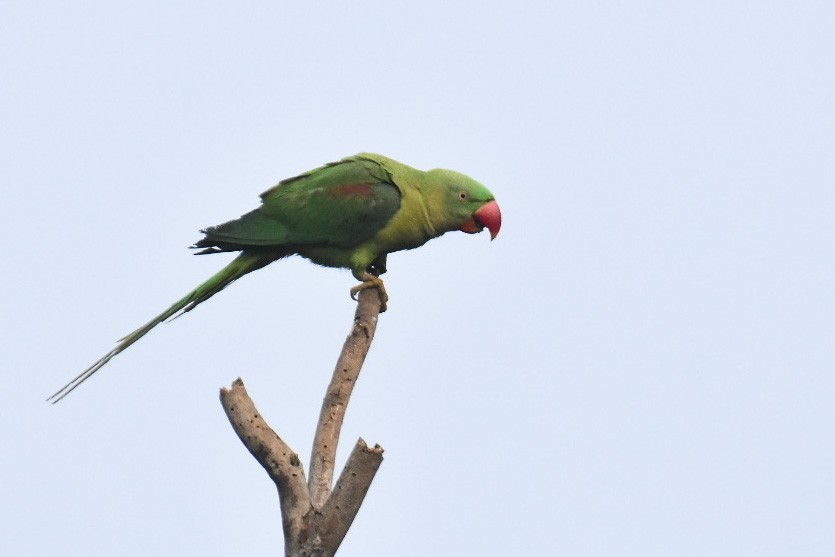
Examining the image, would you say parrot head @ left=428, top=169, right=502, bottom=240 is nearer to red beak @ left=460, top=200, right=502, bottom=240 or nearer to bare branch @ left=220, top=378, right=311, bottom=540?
red beak @ left=460, top=200, right=502, bottom=240

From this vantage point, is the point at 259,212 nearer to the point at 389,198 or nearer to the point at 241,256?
the point at 241,256

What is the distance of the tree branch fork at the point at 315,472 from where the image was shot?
5.16 meters

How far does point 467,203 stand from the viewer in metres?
7.02

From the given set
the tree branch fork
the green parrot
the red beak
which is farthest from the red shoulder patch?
the tree branch fork

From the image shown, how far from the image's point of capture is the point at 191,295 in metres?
6.68

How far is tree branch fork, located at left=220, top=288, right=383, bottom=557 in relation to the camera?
203 inches

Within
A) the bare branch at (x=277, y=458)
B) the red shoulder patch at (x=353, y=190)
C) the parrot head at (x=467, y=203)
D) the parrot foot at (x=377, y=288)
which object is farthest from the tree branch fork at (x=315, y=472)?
the parrot head at (x=467, y=203)

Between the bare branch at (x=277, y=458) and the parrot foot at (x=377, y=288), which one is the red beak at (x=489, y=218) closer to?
the parrot foot at (x=377, y=288)

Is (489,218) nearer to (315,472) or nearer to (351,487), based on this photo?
(315,472)

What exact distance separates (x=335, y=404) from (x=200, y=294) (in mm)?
1524

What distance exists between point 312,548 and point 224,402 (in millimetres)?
895

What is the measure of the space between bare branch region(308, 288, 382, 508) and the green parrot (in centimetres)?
85

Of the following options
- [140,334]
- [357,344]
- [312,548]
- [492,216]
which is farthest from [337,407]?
[492,216]

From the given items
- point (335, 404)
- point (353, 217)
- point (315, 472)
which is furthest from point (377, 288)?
point (315, 472)
